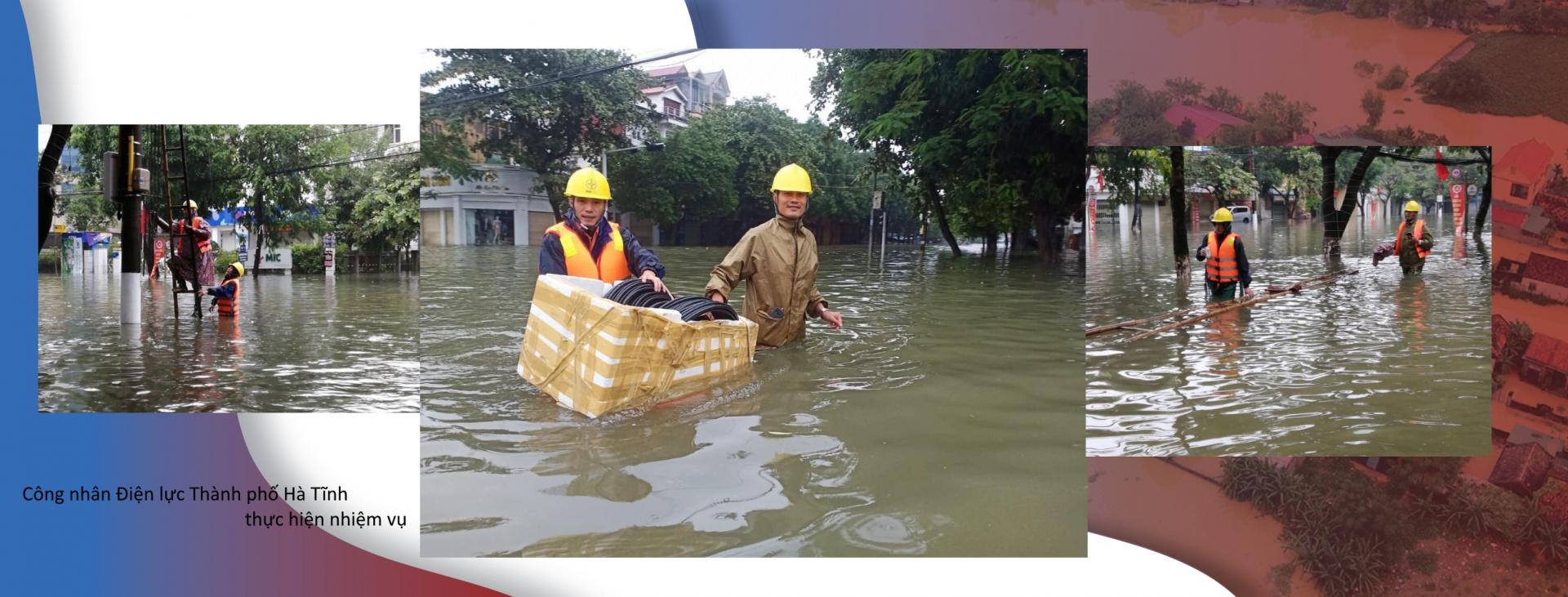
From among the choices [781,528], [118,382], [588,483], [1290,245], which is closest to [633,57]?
[588,483]

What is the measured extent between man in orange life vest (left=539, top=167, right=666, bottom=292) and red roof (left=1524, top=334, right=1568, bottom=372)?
415 centimetres

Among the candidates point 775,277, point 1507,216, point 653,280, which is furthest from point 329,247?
point 1507,216

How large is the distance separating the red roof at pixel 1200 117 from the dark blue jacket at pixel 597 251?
8.37 ft

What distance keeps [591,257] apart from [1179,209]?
115 inches

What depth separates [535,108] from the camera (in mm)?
4418

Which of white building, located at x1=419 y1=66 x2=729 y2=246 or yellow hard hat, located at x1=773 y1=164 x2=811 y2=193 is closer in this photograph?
white building, located at x1=419 y1=66 x2=729 y2=246

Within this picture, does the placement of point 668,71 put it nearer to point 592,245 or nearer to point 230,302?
point 592,245

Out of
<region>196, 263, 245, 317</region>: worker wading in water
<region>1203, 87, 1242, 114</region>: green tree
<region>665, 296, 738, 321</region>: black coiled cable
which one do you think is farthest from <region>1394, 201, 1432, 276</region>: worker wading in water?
<region>196, 263, 245, 317</region>: worker wading in water

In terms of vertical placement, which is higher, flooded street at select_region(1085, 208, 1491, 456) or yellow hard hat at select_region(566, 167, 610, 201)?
yellow hard hat at select_region(566, 167, 610, 201)

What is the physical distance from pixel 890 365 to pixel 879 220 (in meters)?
0.84

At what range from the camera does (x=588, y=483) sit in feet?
11.6

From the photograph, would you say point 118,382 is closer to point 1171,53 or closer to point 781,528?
point 781,528

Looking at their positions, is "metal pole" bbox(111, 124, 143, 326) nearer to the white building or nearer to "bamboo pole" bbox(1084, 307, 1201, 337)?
A: the white building

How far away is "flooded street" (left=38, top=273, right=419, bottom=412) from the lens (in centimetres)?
454
